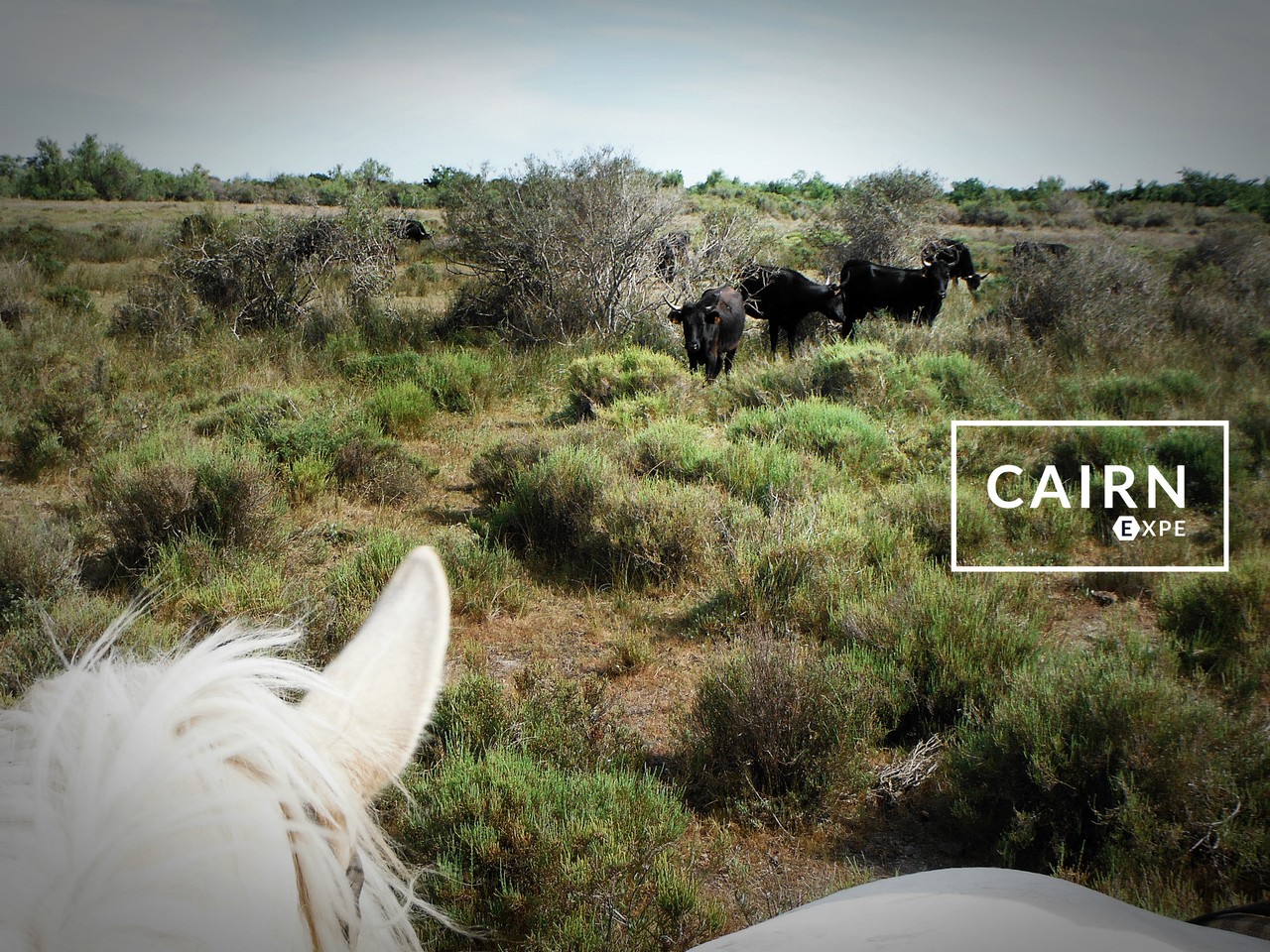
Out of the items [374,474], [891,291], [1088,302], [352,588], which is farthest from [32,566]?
[1088,302]

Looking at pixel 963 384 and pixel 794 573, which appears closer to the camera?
pixel 794 573

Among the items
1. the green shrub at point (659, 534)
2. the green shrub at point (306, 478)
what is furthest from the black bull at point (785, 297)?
the green shrub at point (306, 478)

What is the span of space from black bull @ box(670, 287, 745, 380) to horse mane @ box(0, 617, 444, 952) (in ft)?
29.9

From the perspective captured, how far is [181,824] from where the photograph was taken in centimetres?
60

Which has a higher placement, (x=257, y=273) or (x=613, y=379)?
(x=257, y=273)

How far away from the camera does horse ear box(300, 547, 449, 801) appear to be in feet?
2.68

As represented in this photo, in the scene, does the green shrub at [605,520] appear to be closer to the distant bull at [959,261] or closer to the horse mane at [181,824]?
the horse mane at [181,824]

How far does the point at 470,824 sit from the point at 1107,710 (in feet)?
8.22

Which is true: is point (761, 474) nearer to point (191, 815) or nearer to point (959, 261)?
point (191, 815)

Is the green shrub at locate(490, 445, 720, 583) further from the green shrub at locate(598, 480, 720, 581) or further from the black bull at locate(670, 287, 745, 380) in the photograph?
the black bull at locate(670, 287, 745, 380)

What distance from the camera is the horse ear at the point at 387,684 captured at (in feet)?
2.68

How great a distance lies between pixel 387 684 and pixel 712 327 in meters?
9.43

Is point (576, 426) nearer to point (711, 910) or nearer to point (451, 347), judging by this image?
point (451, 347)

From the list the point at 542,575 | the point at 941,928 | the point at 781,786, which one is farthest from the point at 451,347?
the point at 941,928
